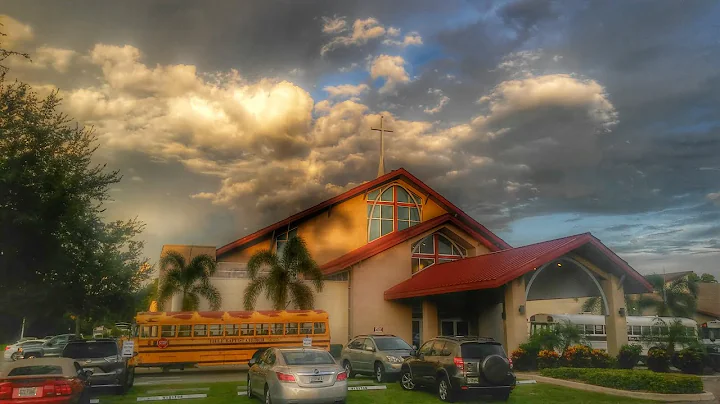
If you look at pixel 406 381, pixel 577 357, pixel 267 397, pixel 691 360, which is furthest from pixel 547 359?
pixel 267 397

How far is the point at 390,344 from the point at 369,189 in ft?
64.3

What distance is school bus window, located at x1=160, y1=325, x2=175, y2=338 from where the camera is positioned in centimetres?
2502

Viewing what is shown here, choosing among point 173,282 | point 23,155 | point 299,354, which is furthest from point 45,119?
point 299,354

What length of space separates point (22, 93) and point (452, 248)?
25406mm

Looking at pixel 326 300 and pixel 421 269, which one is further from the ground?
pixel 421 269

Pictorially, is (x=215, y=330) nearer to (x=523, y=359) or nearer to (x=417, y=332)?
(x=417, y=332)

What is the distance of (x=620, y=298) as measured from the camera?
81.3 feet

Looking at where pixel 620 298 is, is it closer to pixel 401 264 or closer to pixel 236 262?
pixel 401 264

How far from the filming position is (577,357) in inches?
870

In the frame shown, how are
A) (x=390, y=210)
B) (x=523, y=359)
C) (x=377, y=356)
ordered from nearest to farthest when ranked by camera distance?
(x=377, y=356) < (x=523, y=359) < (x=390, y=210)

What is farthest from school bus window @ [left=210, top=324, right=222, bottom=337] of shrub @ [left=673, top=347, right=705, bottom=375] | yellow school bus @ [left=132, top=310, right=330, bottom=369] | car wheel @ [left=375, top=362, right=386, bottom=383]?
shrub @ [left=673, top=347, right=705, bottom=375]

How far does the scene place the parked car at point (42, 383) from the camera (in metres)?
11.8

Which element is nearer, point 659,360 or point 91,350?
point 91,350

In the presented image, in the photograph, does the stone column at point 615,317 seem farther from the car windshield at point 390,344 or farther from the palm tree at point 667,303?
the car windshield at point 390,344
